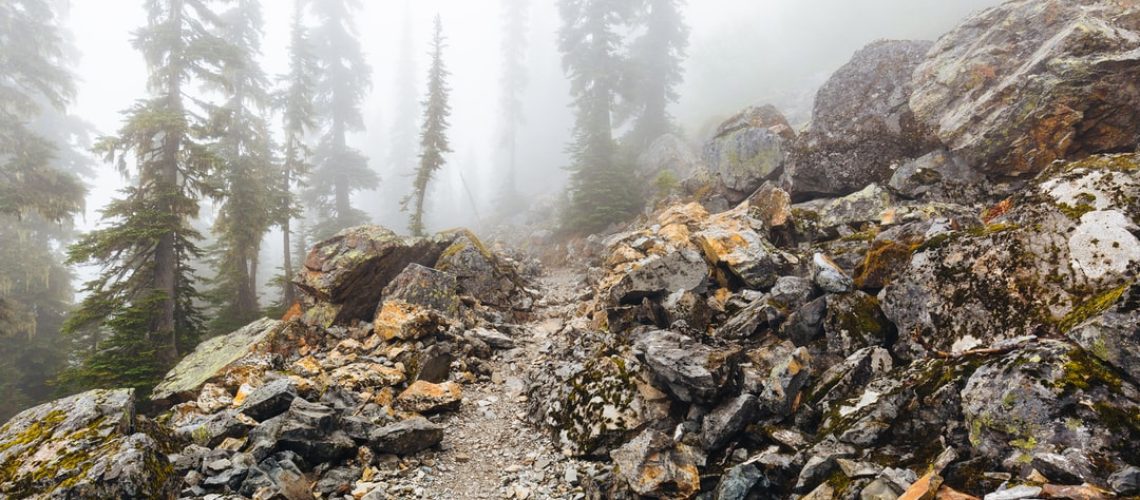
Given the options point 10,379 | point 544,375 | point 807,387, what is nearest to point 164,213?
point 10,379

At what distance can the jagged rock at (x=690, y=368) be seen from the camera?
6621 mm

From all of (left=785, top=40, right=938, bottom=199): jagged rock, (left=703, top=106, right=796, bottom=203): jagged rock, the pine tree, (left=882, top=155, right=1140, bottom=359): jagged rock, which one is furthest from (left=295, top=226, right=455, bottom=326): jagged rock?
(left=882, top=155, right=1140, bottom=359): jagged rock

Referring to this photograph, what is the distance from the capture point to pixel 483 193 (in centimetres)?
9300

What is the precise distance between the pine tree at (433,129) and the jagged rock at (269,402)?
1869cm

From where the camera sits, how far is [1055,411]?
3.78 metres

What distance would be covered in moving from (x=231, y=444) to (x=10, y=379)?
20.5 m

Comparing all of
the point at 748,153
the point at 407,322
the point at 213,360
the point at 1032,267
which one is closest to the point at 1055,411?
the point at 1032,267

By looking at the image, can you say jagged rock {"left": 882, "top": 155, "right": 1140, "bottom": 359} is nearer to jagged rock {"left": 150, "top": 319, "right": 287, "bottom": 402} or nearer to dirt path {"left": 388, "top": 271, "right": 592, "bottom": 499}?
dirt path {"left": 388, "top": 271, "right": 592, "bottom": 499}

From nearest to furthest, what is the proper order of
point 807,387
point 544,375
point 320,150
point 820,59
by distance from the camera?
point 807,387 → point 544,375 → point 320,150 → point 820,59

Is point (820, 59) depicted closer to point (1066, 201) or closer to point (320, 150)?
point (320, 150)

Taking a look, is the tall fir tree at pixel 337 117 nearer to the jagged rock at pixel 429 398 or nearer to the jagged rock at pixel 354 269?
the jagged rock at pixel 354 269

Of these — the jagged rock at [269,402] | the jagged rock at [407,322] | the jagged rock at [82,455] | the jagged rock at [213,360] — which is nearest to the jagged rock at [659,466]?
the jagged rock at [82,455]

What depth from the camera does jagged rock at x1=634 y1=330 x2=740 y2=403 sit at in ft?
21.7

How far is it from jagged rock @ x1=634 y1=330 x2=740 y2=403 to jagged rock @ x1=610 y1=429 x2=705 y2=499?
0.89 metres
